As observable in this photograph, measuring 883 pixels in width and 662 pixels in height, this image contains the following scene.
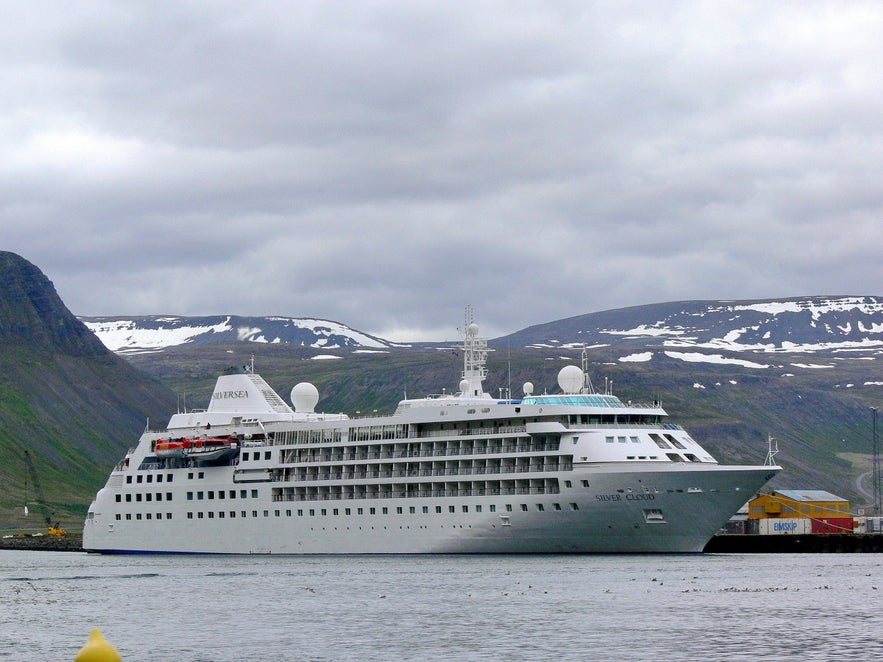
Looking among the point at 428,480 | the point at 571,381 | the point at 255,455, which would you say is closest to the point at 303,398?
the point at 255,455

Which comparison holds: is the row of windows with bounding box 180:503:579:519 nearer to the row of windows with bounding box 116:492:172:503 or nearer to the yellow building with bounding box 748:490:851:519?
the row of windows with bounding box 116:492:172:503

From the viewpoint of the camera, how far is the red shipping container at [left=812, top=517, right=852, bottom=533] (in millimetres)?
109500

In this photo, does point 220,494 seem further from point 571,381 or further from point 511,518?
point 571,381

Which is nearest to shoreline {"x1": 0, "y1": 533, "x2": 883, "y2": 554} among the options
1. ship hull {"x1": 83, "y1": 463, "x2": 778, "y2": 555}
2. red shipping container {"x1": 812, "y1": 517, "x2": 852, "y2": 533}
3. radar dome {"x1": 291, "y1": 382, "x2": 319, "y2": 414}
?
red shipping container {"x1": 812, "y1": 517, "x2": 852, "y2": 533}

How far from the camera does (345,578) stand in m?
67.9

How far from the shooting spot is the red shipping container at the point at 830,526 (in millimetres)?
109500

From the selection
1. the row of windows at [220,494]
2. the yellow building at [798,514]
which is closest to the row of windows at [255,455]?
the row of windows at [220,494]

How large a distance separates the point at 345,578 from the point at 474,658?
93.0 ft

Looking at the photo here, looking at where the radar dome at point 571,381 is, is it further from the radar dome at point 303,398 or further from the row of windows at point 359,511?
the radar dome at point 303,398

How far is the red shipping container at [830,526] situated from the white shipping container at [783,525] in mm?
685

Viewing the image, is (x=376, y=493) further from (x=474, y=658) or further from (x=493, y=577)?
(x=474, y=658)

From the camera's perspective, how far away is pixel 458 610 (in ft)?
172

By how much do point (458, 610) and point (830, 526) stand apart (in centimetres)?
6477

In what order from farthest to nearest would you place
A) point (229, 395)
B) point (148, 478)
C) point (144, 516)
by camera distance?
point (229, 395) < point (148, 478) < point (144, 516)
